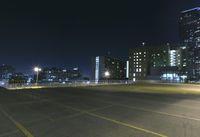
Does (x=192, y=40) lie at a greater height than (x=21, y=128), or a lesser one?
greater

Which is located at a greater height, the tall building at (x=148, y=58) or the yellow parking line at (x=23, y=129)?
the tall building at (x=148, y=58)

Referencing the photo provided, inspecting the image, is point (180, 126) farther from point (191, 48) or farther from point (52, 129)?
point (191, 48)

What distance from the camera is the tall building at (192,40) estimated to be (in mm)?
164500

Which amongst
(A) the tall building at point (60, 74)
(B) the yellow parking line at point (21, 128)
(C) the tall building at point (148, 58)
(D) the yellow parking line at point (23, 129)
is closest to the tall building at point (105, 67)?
(C) the tall building at point (148, 58)

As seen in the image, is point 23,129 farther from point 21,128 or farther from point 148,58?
point 148,58

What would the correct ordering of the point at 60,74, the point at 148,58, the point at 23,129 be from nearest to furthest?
the point at 23,129 → the point at 148,58 → the point at 60,74

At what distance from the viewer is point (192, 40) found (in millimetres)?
189125

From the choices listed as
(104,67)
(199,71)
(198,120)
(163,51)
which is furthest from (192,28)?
(198,120)

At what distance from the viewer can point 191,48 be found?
176125 millimetres

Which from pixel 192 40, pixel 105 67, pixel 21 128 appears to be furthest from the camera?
pixel 192 40

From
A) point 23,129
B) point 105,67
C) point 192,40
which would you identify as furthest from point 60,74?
point 23,129

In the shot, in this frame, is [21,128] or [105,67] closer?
[21,128]

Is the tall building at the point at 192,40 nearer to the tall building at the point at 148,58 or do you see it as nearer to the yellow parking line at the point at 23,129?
the tall building at the point at 148,58

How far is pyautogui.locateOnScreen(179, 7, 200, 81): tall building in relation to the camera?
164 m
